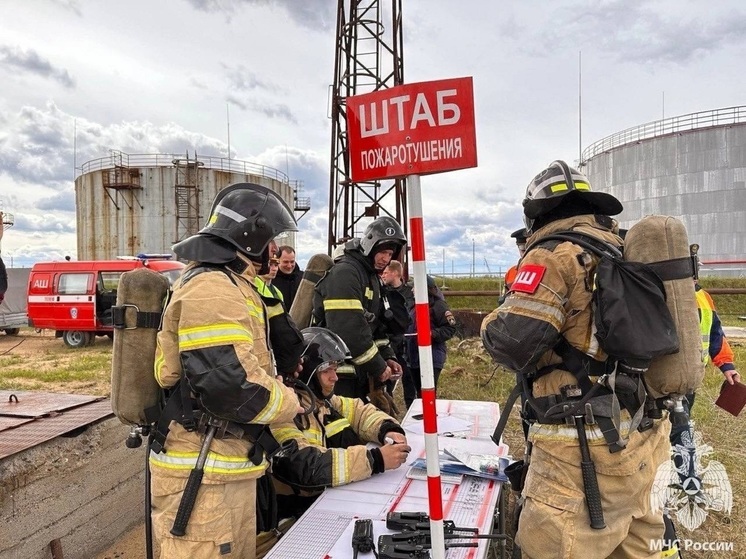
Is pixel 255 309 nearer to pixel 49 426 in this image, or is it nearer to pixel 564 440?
pixel 564 440

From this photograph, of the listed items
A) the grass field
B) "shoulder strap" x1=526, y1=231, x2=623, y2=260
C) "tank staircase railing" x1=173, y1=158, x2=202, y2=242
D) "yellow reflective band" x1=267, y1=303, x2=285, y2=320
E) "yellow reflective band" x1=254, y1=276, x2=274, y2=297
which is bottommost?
the grass field

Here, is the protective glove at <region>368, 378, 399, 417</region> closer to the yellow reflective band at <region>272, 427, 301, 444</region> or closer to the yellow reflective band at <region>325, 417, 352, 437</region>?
the yellow reflective band at <region>325, 417, 352, 437</region>

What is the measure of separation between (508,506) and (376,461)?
188 centimetres

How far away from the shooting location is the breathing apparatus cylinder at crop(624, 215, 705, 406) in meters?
1.94

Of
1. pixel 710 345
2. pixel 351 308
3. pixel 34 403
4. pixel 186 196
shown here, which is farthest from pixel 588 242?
pixel 186 196

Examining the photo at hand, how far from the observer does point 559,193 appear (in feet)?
7.19

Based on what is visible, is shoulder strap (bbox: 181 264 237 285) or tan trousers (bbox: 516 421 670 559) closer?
tan trousers (bbox: 516 421 670 559)

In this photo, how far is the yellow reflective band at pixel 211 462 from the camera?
6.79 feet

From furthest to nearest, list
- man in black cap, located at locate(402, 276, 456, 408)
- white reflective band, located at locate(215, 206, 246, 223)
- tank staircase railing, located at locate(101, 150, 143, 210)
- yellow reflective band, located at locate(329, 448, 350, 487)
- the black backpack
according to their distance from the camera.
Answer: tank staircase railing, located at locate(101, 150, 143, 210)
man in black cap, located at locate(402, 276, 456, 408)
yellow reflective band, located at locate(329, 448, 350, 487)
white reflective band, located at locate(215, 206, 246, 223)
the black backpack

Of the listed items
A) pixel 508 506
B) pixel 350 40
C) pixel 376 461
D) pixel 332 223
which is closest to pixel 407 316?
pixel 508 506

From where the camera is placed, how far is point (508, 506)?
3.92 meters

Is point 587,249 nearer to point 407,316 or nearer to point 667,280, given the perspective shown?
point 667,280

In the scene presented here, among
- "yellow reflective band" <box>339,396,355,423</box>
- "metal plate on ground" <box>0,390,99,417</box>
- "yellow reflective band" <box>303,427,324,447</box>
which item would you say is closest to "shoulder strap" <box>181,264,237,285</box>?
"yellow reflective band" <box>303,427,324,447</box>

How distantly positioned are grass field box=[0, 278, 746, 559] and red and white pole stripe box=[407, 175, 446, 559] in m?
2.73
